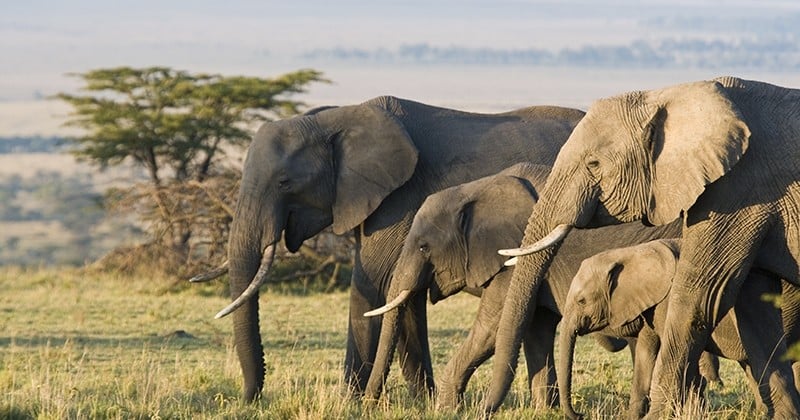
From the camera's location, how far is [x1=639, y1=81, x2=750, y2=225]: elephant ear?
309 inches

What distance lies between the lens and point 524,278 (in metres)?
9.21

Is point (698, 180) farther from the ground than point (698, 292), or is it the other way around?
point (698, 180)

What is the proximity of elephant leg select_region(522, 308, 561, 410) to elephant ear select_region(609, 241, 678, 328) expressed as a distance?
2.75ft

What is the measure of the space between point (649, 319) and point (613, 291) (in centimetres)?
27

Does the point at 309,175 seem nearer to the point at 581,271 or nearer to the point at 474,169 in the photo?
the point at 474,169

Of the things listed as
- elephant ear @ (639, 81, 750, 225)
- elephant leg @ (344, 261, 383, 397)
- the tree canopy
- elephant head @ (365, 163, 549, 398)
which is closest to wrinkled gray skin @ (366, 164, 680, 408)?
elephant head @ (365, 163, 549, 398)

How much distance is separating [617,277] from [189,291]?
11.4 m

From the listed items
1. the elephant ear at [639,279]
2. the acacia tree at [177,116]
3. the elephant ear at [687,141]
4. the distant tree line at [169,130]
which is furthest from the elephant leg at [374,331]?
the acacia tree at [177,116]

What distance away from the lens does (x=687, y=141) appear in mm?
7941

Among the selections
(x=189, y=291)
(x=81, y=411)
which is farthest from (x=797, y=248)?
(x=189, y=291)

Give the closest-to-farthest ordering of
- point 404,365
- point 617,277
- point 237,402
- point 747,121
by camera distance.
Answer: point 747,121 → point 617,277 → point 237,402 → point 404,365

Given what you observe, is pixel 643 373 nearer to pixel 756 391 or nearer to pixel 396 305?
pixel 756 391

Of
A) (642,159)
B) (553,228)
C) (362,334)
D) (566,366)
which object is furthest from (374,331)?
(642,159)

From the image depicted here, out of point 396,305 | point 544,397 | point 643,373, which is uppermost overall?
point 396,305
